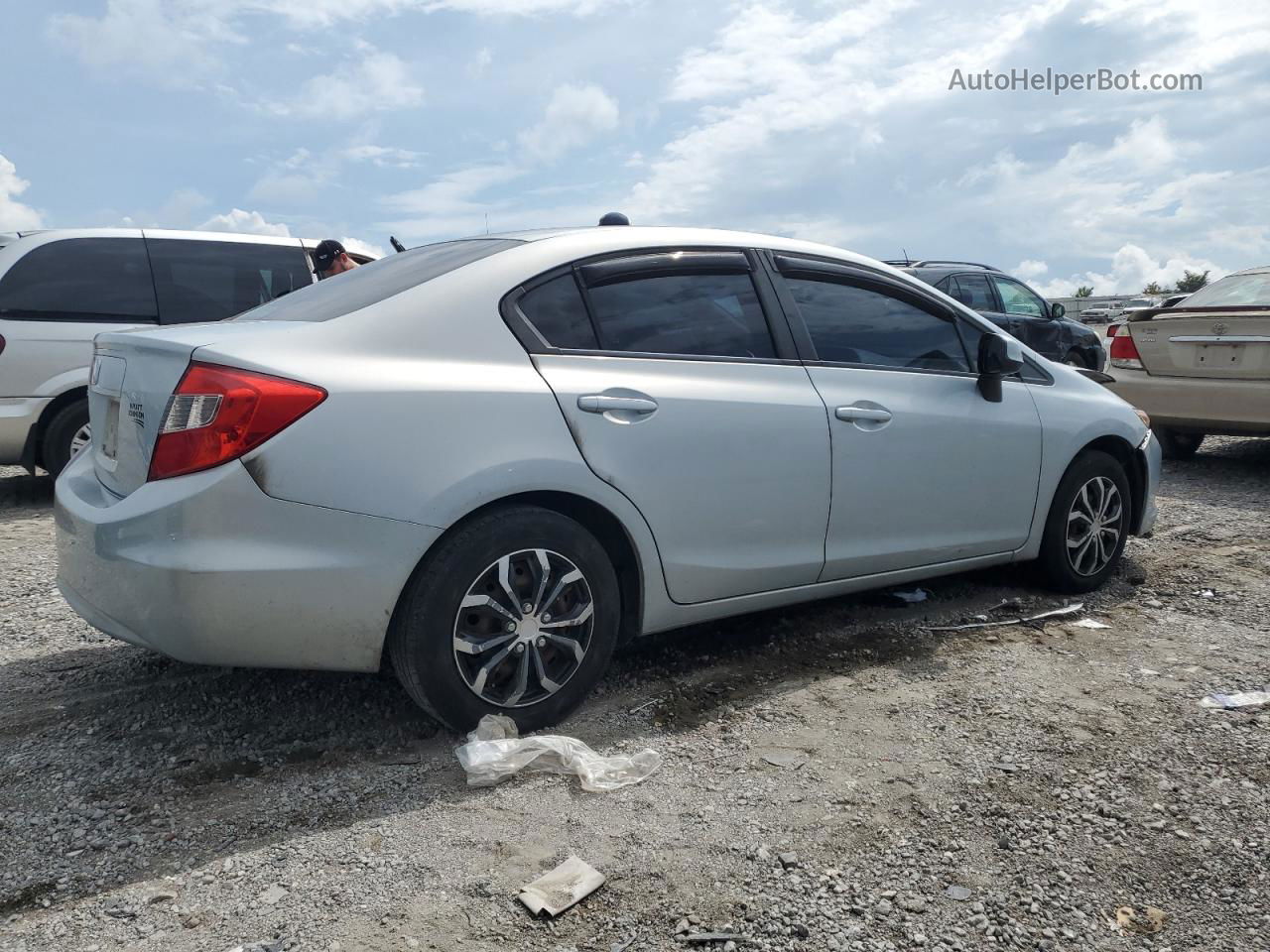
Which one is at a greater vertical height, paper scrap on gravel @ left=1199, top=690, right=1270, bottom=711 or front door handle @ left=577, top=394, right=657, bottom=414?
front door handle @ left=577, top=394, right=657, bottom=414

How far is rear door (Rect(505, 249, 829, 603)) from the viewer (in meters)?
3.35

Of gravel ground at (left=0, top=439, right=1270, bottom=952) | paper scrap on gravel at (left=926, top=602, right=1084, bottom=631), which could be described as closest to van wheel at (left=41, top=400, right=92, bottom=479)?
gravel ground at (left=0, top=439, right=1270, bottom=952)

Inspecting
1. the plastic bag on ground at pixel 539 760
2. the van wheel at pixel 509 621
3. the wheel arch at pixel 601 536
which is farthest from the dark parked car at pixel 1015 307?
the plastic bag on ground at pixel 539 760

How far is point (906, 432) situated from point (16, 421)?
5751mm

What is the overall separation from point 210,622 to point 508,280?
4.32 ft

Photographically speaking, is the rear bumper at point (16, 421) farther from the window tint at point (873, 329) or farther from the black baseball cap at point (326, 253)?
the window tint at point (873, 329)

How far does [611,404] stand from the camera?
3330 mm

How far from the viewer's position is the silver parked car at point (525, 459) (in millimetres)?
2857

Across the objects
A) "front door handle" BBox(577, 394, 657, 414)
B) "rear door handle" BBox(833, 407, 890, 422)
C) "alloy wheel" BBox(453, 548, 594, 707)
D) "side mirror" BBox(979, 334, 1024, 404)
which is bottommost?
"alloy wheel" BBox(453, 548, 594, 707)

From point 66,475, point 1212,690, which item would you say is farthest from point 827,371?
point 66,475

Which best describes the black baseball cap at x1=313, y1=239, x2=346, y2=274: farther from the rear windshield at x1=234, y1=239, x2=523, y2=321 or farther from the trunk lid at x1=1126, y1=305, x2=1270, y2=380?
the trunk lid at x1=1126, y1=305, x2=1270, y2=380

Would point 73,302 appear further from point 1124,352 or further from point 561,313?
point 1124,352

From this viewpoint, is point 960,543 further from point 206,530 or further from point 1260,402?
point 1260,402

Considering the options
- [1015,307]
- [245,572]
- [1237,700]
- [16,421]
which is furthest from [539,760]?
[1015,307]
